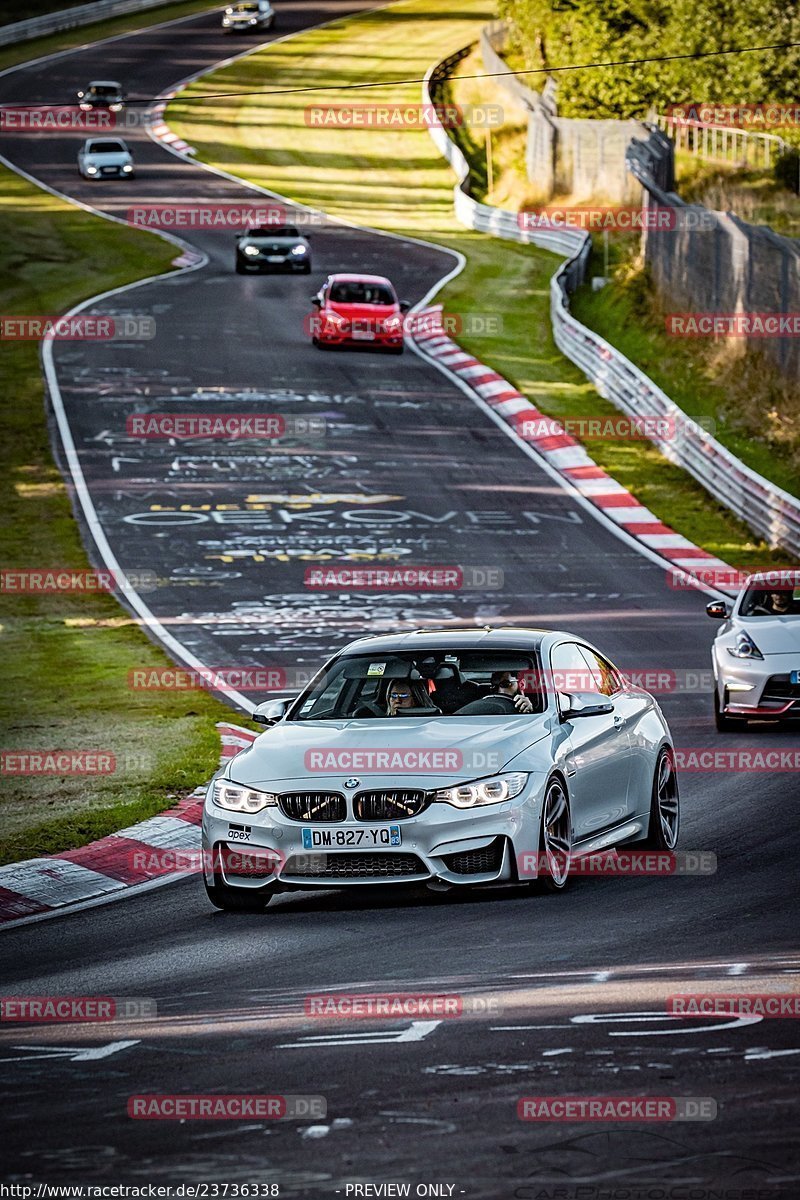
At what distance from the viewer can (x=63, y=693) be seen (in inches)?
762

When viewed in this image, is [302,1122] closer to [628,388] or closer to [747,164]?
[628,388]

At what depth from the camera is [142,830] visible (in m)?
13.4

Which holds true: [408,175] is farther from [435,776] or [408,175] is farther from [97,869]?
[435,776]

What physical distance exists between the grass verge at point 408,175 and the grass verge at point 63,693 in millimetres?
8583

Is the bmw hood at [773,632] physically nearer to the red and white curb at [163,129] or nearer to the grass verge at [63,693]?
the grass verge at [63,693]

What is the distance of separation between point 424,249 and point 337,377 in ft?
52.8

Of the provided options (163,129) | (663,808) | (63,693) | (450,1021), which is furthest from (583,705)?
(163,129)

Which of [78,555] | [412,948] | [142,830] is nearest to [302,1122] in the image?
[412,948]

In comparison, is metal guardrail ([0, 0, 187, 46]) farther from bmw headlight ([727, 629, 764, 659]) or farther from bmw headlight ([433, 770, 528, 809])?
bmw headlight ([433, 770, 528, 809])

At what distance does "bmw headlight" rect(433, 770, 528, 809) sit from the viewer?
10.3 metres

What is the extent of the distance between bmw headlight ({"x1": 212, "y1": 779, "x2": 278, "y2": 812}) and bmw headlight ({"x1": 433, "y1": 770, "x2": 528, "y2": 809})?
0.90 meters

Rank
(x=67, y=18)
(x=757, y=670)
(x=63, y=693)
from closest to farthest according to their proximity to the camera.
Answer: (x=757, y=670), (x=63, y=693), (x=67, y=18)

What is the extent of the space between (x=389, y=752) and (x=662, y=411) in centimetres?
2324

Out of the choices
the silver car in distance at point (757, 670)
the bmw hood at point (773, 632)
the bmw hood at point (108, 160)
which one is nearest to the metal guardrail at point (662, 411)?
the bmw hood at point (773, 632)
